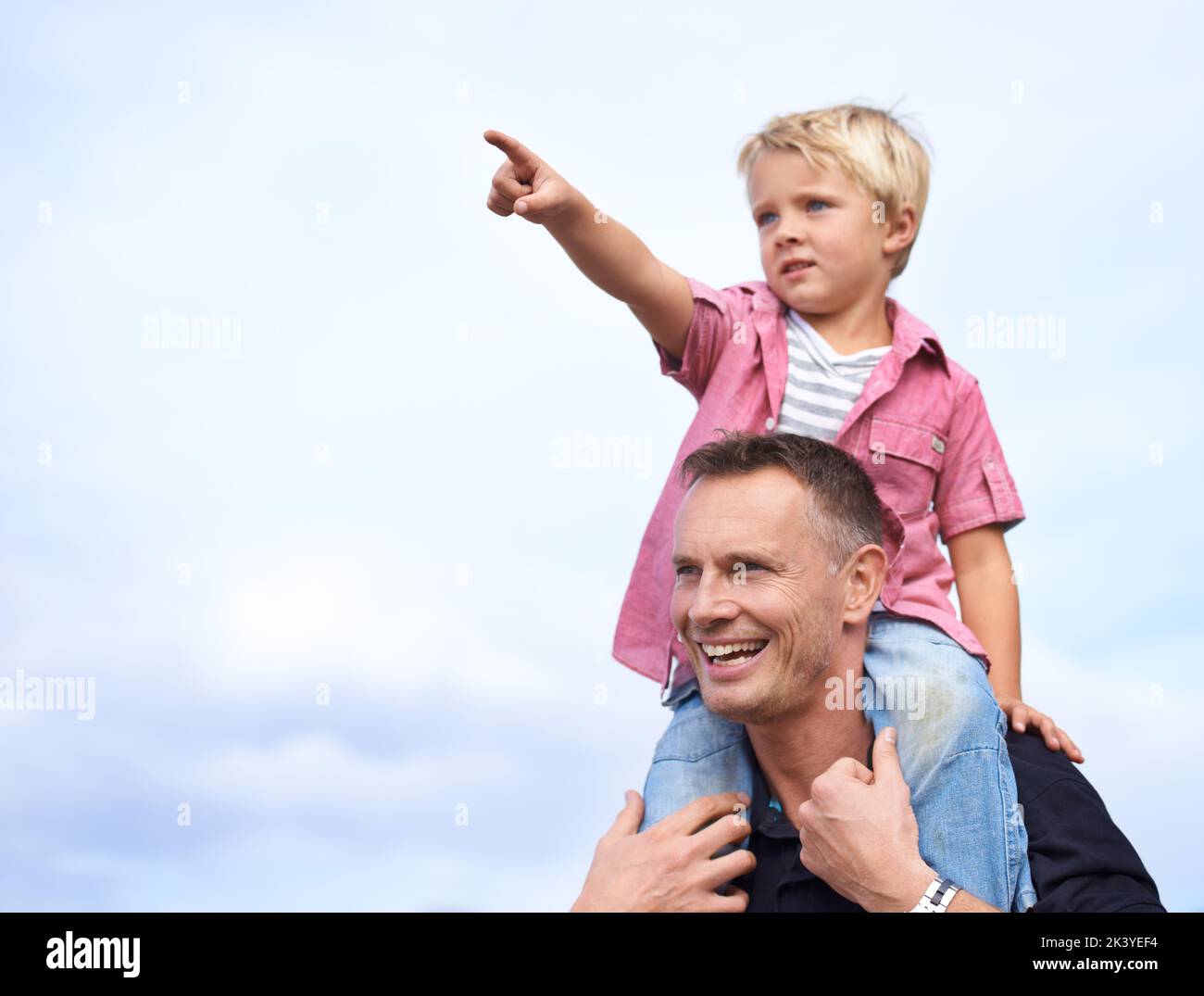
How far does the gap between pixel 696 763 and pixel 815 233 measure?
1577 mm

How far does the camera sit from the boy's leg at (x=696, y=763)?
3.63 meters

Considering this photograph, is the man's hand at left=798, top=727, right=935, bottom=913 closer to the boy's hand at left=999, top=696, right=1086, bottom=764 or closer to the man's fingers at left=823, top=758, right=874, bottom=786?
the man's fingers at left=823, top=758, right=874, bottom=786

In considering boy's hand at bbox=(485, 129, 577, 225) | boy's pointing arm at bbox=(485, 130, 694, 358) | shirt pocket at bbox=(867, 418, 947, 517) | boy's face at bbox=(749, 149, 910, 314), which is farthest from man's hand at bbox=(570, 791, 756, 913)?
boy's hand at bbox=(485, 129, 577, 225)

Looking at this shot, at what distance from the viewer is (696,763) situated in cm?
368

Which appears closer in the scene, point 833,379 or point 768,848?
point 768,848

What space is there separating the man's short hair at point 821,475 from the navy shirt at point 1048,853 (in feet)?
1.97

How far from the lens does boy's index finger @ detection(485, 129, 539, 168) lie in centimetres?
323

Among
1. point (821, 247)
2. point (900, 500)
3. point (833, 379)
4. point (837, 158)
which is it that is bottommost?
point (900, 500)

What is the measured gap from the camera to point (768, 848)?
3.52m

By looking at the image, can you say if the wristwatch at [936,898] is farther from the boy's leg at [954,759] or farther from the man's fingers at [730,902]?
the man's fingers at [730,902]
